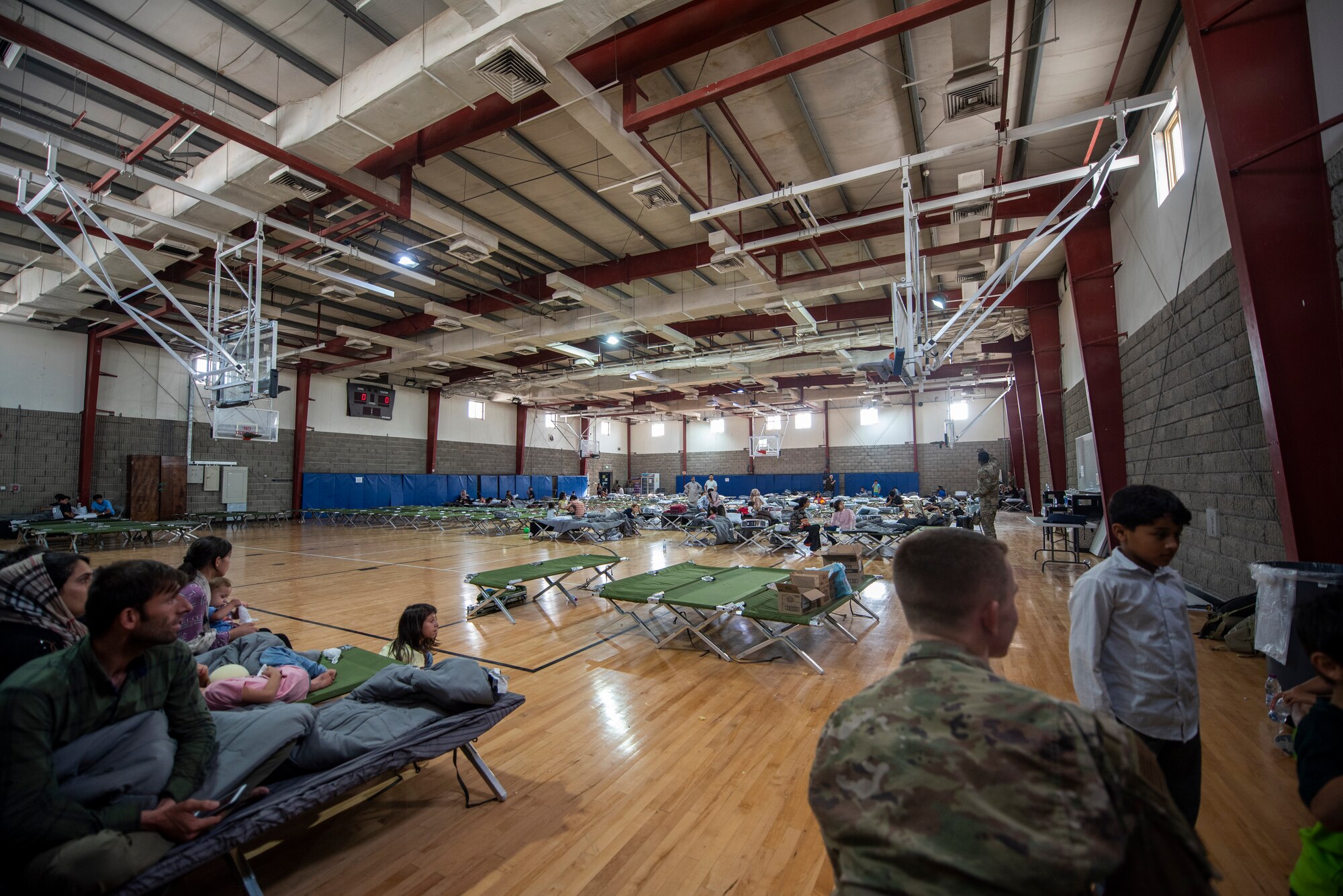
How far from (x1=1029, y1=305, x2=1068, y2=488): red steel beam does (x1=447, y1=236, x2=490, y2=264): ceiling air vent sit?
10.7m

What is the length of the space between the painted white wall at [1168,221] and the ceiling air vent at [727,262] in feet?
15.5

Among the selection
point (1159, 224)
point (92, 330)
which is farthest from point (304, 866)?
point (92, 330)

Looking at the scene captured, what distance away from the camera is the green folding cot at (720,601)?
4.64m

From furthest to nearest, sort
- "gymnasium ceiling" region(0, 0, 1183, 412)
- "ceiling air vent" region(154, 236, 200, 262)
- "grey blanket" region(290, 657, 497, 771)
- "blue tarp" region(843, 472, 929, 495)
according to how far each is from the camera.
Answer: "blue tarp" region(843, 472, 929, 495)
"ceiling air vent" region(154, 236, 200, 262)
"gymnasium ceiling" region(0, 0, 1183, 412)
"grey blanket" region(290, 657, 497, 771)

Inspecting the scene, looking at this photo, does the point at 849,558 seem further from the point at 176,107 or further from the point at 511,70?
the point at 176,107

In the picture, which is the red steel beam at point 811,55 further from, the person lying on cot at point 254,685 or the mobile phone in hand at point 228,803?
the mobile phone in hand at point 228,803

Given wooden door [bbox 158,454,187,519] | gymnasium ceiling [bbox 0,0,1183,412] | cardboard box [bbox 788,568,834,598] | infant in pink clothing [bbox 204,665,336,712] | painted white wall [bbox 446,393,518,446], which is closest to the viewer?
infant in pink clothing [bbox 204,665,336,712]

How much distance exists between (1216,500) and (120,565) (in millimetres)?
7760

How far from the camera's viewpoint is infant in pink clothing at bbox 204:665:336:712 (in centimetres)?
261

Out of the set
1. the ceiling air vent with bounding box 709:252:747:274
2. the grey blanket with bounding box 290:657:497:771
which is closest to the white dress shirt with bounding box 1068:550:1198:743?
the grey blanket with bounding box 290:657:497:771

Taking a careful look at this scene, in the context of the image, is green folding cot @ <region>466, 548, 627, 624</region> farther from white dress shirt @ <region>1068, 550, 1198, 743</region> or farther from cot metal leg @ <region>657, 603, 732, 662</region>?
white dress shirt @ <region>1068, 550, 1198, 743</region>

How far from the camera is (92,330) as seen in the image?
1343 cm

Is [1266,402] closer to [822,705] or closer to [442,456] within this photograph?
[822,705]

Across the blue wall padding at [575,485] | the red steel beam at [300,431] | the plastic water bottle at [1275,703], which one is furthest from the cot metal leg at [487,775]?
the blue wall padding at [575,485]
